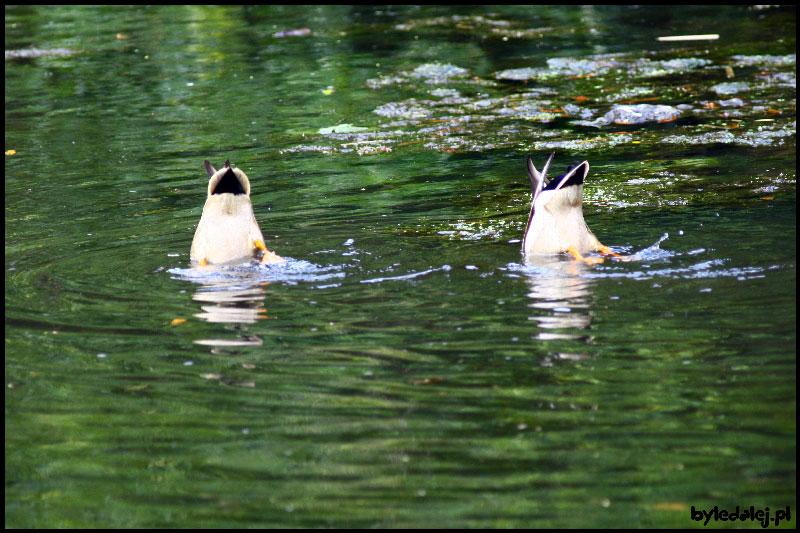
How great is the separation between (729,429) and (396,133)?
821 centimetres

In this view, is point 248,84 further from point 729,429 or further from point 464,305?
point 729,429

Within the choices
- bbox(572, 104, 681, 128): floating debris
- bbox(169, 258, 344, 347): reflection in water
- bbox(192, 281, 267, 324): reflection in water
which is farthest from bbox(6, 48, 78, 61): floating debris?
bbox(192, 281, 267, 324): reflection in water

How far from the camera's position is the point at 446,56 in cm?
1755

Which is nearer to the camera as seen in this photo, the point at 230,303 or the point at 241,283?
the point at 230,303

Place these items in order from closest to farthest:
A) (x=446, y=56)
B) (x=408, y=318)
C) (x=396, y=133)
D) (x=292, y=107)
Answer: (x=408, y=318) < (x=396, y=133) < (x=292, y=107) < (x=446, y=56)

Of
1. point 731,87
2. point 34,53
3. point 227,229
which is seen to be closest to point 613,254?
point 227,229

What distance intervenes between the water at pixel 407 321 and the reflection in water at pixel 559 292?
0.03 meters

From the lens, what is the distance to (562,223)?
750 cm

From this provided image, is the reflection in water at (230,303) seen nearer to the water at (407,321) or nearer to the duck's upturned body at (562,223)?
the water at (407,321)

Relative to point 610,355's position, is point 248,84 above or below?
below

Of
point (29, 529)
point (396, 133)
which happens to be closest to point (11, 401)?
point (29, 529)

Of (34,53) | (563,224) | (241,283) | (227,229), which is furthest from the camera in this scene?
Result: (34,53)

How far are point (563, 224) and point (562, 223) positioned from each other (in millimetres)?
10

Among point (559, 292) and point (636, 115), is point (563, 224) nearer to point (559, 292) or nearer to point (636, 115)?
point (559, 292)
